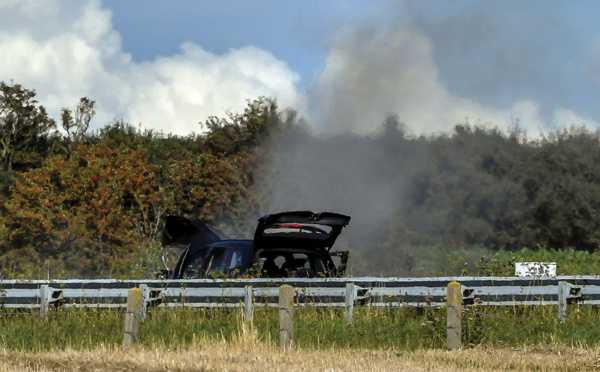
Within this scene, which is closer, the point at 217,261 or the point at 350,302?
the point at 350,302

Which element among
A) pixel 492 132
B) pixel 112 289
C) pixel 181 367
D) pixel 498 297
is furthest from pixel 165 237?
pixel 492 132

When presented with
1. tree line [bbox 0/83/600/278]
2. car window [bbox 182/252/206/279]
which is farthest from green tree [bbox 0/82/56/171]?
car window [bbox 182/252/206/279]

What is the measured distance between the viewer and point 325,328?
14.2m

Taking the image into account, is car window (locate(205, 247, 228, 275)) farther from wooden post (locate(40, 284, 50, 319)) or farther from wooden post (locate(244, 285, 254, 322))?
wooden post (locate(40, 284, 50, 319))

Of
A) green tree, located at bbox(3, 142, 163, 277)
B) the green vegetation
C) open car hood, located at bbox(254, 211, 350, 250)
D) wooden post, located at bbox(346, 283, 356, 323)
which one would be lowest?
the green vegetation

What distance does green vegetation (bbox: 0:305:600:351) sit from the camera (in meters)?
13.5

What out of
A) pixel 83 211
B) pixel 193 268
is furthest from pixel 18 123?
pixel 193 268

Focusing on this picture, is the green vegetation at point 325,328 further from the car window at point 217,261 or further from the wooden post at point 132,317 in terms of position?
the car window at point 217,261

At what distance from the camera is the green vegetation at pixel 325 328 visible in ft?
44.1

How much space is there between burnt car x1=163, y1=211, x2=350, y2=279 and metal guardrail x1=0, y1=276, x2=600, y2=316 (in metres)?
0.38

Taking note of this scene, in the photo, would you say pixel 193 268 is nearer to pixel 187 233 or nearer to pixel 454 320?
pixel 187 233

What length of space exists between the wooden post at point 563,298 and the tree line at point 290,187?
61.1 feet

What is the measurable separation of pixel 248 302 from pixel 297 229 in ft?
4.63

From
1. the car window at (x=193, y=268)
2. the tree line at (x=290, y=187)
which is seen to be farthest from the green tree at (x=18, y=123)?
the car window at (x=193, y=268)
